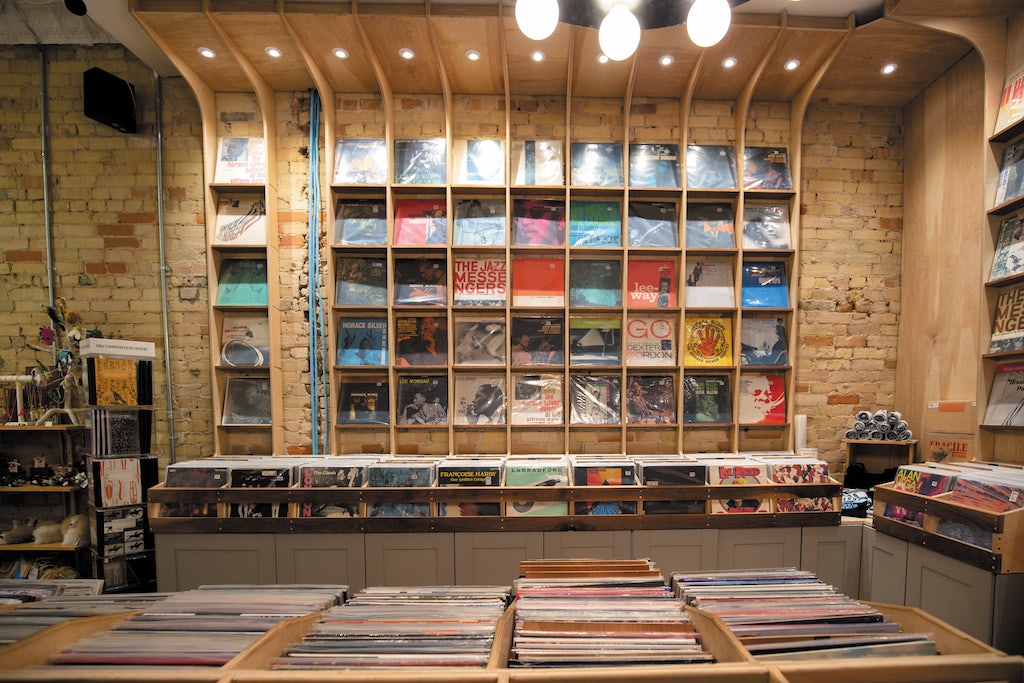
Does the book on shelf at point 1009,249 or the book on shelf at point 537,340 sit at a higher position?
the book on shelf at point 1009,249

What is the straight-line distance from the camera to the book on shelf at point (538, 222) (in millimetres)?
3480

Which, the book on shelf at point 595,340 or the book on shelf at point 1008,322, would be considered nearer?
the book on shelf at point 1008,322

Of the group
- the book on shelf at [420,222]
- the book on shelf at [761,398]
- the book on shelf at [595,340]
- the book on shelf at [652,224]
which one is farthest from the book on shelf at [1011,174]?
the book on shelf at [420,222]

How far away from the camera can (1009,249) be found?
2691 mm

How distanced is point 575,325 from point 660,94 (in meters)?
1.91

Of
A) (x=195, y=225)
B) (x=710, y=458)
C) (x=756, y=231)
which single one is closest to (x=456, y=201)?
(x=195, y=225)

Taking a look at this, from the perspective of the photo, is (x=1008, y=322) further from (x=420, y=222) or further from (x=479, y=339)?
(x=420, y=222)

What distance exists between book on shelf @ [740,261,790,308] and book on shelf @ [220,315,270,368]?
3.67m

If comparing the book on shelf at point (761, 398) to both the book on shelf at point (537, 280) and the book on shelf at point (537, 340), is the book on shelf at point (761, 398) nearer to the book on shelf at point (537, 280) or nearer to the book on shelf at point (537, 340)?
the book on shelf at point (537, 340)

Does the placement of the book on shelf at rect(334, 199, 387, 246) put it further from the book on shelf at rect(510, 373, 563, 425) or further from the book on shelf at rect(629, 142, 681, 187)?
the book on shelf at rect(629, 142, 681, 187)

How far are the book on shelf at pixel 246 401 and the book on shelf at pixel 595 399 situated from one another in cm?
234

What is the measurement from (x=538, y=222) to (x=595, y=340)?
39.7 inches

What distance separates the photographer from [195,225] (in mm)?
3600

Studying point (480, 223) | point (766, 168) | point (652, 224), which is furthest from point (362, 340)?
point (766, 168)
